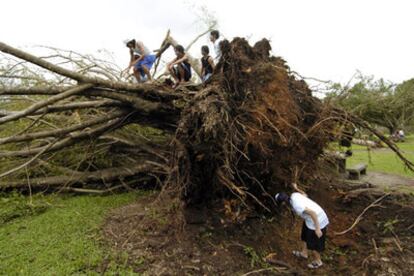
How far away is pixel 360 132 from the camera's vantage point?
4.58 metres

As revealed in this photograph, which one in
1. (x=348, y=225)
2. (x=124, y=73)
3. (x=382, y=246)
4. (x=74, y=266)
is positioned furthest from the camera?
(x=124, y=73)

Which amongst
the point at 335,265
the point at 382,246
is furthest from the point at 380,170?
the point at 335,265

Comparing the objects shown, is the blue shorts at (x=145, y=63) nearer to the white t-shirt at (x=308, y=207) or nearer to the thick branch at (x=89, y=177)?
the thick branch at (x=89, y=177)

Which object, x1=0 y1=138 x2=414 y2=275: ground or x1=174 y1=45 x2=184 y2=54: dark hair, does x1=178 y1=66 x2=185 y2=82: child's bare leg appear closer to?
x1=174 y1=45 x2=184 y2=54: dark hair

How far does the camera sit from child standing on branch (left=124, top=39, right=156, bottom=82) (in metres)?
5.62

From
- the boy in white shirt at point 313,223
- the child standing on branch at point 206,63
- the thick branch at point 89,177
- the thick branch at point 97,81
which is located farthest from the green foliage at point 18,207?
the boy in white shirt at point 313,223

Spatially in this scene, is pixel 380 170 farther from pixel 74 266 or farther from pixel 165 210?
pixel 74 266

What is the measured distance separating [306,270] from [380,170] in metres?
7.06

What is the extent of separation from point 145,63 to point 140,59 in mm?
159

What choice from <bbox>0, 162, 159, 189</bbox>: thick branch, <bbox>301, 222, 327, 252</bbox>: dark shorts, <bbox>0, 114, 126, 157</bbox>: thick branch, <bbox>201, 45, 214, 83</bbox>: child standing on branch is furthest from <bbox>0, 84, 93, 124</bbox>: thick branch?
<bbox>301, 222, 327, 252</bbox>: dark shorts

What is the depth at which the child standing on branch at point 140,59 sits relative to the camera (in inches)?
221

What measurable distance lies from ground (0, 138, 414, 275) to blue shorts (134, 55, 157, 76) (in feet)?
9.20

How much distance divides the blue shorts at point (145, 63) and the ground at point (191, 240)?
2.80 meters

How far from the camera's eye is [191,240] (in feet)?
12.2
